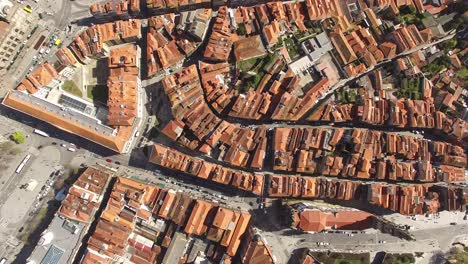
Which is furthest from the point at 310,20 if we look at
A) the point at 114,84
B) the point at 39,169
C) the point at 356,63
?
the point at 39,169

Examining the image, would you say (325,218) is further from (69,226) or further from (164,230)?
(69,226)

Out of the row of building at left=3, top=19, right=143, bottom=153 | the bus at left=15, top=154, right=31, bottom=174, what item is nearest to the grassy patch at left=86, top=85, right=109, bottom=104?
the row of building at left=3, top=19, right=143, bottom=153

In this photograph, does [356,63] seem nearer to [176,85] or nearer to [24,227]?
[176,85]

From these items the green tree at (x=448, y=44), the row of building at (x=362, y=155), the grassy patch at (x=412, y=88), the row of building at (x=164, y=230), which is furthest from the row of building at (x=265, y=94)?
the green tree at (x=448, y=44)

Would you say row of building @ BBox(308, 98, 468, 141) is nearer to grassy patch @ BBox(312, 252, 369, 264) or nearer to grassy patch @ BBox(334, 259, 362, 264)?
grassy patch @ BBox(312, 252, 369, 264)

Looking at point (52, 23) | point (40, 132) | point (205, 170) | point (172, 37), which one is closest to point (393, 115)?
point (205, 170)

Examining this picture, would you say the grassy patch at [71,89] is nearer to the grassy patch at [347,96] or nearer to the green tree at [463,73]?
the grassy patch at [347,96]

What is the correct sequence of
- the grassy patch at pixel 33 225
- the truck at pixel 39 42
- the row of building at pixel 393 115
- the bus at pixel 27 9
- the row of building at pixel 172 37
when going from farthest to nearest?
the truck at pixel 39 42
the bus at pixel 27 9
the grassy patch at pixel 33 225
the row of building at pixel 172 37
the row of building at pixel 393 115
